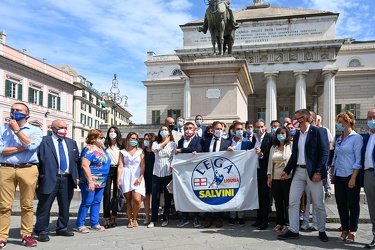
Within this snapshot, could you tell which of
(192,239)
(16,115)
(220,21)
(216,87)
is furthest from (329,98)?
(16,115)

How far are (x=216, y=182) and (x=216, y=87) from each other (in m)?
3.42

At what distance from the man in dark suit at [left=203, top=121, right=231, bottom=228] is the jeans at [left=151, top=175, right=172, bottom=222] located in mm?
808

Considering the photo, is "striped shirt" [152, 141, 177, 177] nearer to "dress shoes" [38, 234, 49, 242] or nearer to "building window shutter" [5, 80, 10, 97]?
"dress shoes" [38, 234, 49, 242]

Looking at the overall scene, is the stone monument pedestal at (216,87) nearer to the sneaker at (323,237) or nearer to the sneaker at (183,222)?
the sneaker at (183,222)

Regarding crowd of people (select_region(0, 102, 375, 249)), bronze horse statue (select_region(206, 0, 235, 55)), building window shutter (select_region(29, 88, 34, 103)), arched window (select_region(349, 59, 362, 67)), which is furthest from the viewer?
building window shutter (select_region(29, 88, 34, 103))

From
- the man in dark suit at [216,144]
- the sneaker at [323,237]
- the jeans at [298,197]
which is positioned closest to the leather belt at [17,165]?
the man in dark suit at [216,144]

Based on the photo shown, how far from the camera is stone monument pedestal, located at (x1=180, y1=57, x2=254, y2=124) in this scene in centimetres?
930

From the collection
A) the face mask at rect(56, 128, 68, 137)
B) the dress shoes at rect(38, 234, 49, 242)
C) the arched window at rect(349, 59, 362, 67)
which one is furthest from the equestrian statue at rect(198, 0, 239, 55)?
the arched window at rect(349, 59, 362, 67)

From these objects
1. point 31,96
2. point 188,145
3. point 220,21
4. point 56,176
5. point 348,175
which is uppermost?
point 31,96

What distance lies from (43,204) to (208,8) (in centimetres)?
673

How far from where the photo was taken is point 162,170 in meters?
6.94

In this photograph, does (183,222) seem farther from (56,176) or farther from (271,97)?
(271,97)

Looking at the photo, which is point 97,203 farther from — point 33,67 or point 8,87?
point 33,67

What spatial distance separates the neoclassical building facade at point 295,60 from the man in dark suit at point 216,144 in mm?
26794
